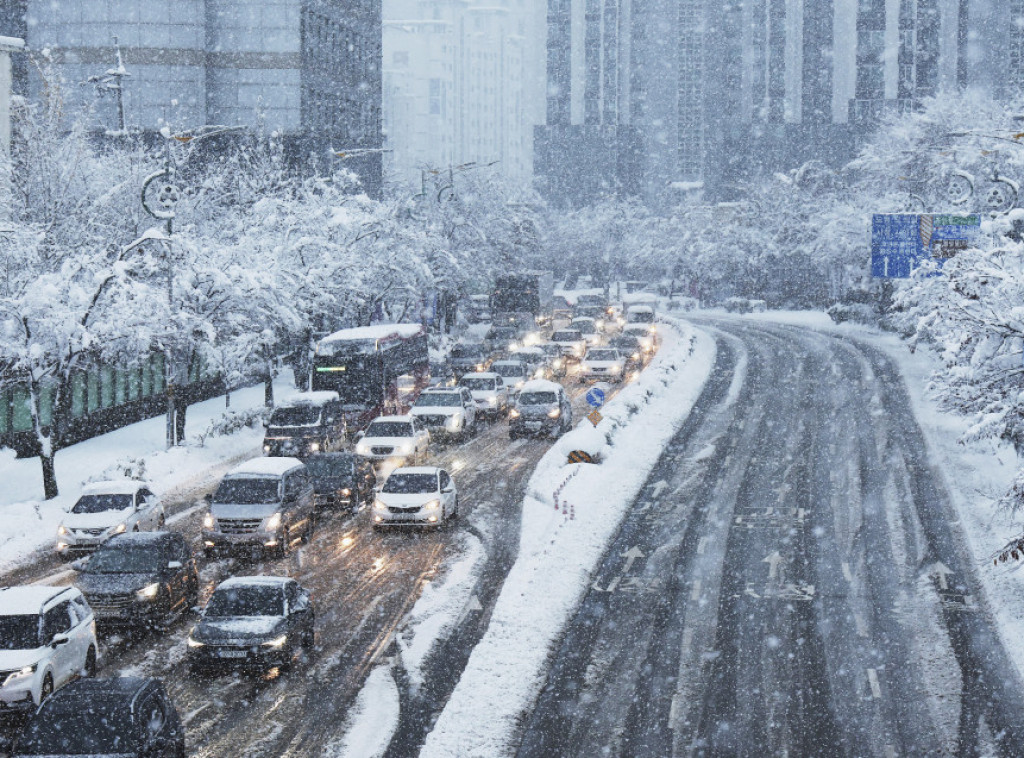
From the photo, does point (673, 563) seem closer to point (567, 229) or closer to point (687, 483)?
point (687, 483)

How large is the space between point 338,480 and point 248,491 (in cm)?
420

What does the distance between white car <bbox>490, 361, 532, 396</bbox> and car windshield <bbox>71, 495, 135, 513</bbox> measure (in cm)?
2237

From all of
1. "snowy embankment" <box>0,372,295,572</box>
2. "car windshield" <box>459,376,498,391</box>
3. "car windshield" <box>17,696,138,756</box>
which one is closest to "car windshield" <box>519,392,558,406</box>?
"car windshield" <box>459,376,498,391</box>

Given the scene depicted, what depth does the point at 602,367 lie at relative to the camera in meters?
53.6

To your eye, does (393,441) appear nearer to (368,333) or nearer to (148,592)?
(368,333)

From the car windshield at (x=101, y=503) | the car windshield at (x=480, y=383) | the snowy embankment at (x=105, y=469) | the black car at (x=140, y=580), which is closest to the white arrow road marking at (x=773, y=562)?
the black car at (x=140, y=580)

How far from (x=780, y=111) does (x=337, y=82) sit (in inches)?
3009

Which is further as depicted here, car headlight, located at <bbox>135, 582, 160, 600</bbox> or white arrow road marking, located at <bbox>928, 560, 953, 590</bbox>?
white arrow road marking, located at <bbox>928, 560, 953, 590</bbox>

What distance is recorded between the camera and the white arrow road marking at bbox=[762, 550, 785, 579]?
23.4 m

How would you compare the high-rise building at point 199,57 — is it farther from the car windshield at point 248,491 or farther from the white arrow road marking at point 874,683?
the white arrow road marking at point 874,683

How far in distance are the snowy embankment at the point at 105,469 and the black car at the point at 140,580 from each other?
4.96 m

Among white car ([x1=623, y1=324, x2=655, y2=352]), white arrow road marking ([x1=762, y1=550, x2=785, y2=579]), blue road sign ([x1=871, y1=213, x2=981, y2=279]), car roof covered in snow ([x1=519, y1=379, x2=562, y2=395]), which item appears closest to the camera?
white arrow road marking ([x1=762, y1=550, x2=785, y2=579])

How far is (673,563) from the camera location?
2427cm

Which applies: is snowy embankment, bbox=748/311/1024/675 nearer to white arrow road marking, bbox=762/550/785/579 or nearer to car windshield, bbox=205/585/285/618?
white arrow road marking, bbox=762/550/785/579
